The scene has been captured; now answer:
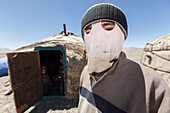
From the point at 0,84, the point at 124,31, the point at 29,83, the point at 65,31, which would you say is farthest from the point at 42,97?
the point at 124,31

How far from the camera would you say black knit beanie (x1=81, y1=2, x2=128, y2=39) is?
0.61 m

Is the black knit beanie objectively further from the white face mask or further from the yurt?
the yurt

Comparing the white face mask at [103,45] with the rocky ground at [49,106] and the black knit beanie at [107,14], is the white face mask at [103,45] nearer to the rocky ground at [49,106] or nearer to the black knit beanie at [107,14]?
the black knit beanie at [107,14]

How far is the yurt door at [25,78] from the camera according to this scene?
2727mm

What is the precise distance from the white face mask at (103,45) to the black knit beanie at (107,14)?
30 millimetres

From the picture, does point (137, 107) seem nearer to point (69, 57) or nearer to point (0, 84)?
point (69, 57)

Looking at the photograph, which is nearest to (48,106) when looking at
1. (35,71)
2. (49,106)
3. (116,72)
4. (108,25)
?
(49,106)

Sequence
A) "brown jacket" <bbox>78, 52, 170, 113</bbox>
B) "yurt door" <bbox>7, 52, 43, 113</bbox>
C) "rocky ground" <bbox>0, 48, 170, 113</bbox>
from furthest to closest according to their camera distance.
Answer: "rocky ground" <bbox>0, 48, 170, 113</bbox> < "yurt door" <bbox>7, 52, 43, 113</bbox> < "brown jacket" <bbox>78, 52, 170, 113</bbox>

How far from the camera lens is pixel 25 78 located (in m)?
3.04

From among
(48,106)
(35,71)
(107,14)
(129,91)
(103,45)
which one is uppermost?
(107,14)

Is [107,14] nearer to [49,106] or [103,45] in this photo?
[103,45]

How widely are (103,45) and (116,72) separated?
6.6 inches

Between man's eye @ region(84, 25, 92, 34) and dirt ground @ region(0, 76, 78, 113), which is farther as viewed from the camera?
dirt ground @ region(0, 76, 78, 113)

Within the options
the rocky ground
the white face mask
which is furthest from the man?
the rocky ground
